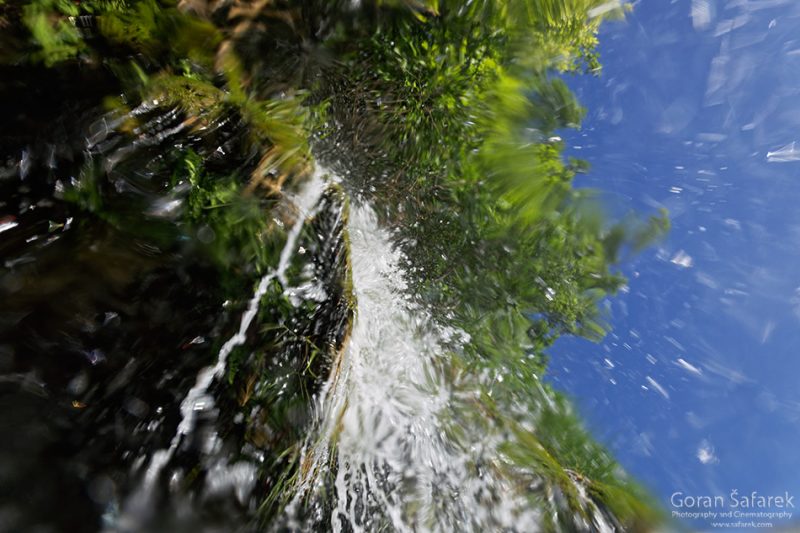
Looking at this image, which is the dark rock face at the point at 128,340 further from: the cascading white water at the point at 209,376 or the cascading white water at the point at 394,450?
the cascading white water at the point at 394,450

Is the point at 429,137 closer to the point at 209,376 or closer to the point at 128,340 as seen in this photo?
the point at 209,376

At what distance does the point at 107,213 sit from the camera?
1769 millimetres

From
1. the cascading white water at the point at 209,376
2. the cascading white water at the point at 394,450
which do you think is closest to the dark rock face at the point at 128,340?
the cascading white water at the point at 209,376

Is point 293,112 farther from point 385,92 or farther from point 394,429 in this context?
point 394,429

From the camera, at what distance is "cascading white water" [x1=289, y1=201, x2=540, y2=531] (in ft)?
7.99

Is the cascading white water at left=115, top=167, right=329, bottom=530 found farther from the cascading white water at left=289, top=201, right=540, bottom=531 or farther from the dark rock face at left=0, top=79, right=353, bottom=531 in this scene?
the cascading white water at left=289, top=201, right=540, bottom=531

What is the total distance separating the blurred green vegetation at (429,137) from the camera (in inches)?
80.8

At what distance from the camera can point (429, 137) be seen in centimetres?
352

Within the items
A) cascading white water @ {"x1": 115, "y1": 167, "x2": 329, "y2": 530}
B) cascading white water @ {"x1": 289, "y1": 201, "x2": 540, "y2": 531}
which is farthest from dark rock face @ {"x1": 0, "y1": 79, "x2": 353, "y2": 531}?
cascading white water @ {"x1": 289, "y1": 201, "x2": 540, "y2": 531}

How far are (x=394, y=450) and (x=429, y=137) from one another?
256 centimetres

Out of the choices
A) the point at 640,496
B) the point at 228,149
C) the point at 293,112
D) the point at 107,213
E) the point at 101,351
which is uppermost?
the point at 293,112

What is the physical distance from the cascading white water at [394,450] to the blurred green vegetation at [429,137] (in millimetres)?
319

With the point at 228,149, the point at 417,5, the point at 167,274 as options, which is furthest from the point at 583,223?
the point at 167,274

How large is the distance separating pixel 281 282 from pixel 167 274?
646 millimetres
